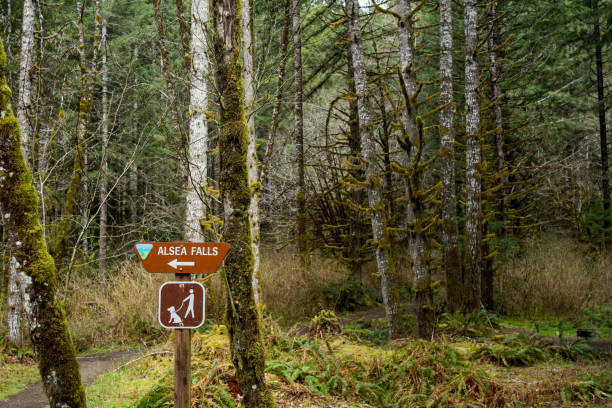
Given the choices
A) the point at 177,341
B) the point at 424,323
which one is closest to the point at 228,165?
the point at 177,341

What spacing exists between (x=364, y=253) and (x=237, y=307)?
1076 cm

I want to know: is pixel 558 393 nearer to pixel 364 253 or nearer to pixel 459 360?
pixel 459 360

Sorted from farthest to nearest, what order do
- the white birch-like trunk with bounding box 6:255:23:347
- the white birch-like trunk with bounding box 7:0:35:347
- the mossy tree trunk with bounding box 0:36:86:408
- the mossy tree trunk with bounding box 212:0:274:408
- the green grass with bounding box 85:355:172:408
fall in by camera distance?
the white birch-like trunk with bounding box 6:255:23:347 → the white birch-like trunk with bounding box 7:0:35:347 → the green grass with bounding box 85:355:172:408 → the mossy tree trunk with bounding box 212:0:274:408 → the mossy tree trunk with bounding box 0:36:86:408

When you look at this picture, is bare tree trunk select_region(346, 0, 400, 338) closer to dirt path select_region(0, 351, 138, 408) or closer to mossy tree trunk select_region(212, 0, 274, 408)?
mossy tree trunk select_region(212, 0, 274, 408)

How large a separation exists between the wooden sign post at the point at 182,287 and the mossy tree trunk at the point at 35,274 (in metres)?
0.91

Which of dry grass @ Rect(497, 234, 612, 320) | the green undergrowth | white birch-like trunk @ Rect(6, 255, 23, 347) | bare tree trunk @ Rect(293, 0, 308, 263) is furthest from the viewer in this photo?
bare tree trunk @ Rect(293, 0, 308, 263)

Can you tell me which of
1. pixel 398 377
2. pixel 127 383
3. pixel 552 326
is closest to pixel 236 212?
pixel 398 377

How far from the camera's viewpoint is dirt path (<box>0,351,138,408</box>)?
235 inches

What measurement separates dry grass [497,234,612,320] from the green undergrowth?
12.5 ft

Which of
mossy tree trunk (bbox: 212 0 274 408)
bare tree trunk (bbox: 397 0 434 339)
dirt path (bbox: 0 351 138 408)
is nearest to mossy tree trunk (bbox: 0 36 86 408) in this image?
mossy tree trunk (bbox: 212 0 274 408)

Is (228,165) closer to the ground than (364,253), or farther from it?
farther from it

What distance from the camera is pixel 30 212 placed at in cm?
356

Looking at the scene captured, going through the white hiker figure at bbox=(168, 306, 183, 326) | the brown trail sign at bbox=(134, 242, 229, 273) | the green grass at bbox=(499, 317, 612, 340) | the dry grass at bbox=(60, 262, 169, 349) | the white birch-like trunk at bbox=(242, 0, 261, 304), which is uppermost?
the white birch-like trunk at bbox=(242, 0, 261, 304)

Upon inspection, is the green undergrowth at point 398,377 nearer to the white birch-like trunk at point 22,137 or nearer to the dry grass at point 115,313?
the dry grass at point 115,313
